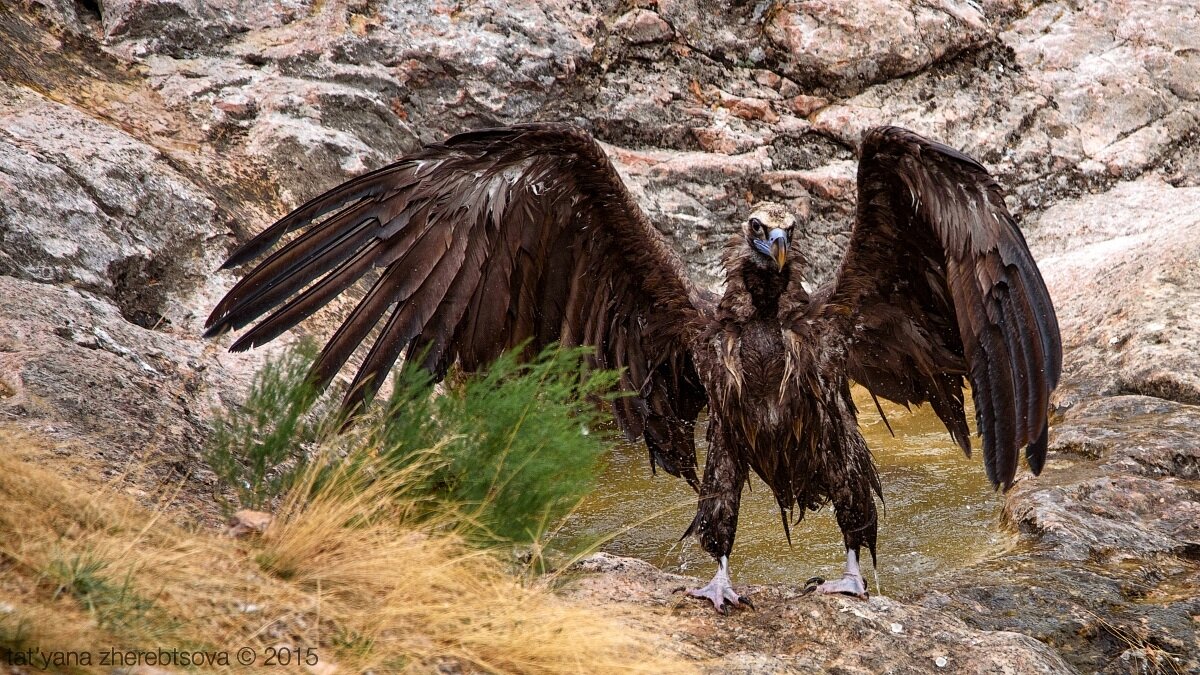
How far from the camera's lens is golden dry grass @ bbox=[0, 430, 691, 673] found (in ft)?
8.03

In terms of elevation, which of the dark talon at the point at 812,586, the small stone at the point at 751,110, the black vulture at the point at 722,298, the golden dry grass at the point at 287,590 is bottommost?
the dark talon at the point at 812,586

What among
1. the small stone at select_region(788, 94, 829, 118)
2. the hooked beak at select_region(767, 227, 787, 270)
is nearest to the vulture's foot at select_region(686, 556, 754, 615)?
the hooked beak at select_region(767, 227, 787, 270)

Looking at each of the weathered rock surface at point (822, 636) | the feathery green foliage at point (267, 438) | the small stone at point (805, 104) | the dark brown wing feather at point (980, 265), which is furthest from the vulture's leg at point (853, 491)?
the small stone at point (805, 104)

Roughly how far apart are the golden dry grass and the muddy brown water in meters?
1.83

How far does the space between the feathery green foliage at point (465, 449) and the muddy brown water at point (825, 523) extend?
1.27 metres

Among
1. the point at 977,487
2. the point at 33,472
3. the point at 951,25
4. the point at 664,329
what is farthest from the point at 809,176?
the point at 33,472

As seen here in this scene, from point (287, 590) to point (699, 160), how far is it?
703 centimetres

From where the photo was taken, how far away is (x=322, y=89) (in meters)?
8.35

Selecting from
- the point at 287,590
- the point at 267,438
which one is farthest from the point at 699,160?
the point at 287,590

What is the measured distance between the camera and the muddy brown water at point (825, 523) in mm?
5297

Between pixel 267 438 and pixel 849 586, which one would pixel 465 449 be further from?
pixel 849 586

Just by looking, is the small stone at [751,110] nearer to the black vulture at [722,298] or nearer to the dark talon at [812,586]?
the black vulture at [722,298]

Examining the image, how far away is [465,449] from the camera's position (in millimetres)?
3674

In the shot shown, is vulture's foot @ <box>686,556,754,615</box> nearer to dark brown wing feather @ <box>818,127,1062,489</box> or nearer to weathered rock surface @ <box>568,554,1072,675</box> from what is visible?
weathered rock surface @ <box>568,554,1072,675</box>
